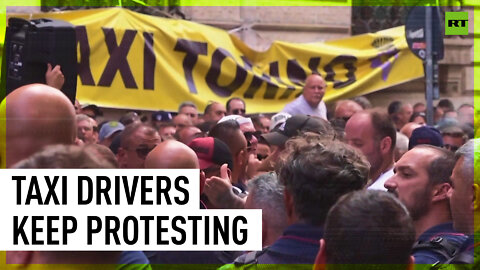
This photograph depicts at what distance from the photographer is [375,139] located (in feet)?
9.09

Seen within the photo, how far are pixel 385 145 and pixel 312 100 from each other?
11.7 inches

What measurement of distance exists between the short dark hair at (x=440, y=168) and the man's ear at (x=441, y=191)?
0.02m

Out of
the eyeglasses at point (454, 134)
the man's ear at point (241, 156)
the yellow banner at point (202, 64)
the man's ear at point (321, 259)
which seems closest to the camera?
the man's ear at point (321, 259)

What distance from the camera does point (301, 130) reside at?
285 centimetres

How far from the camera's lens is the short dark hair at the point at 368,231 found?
2469 millimetres

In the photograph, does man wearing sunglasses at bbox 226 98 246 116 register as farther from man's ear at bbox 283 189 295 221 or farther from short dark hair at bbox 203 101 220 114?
man's ear at bbox 283 189 295 221

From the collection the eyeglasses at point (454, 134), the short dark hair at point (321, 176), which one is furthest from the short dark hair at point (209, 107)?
the eyeglasses at point (454, 134)

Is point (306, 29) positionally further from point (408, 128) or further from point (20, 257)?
point (20, 257)

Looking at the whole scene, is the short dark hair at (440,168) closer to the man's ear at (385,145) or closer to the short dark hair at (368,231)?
the man's ear at (385,145)

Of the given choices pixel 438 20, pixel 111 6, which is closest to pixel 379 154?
pixel 438 20

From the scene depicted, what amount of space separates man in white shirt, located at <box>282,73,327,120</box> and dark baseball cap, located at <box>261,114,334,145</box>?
27 mm

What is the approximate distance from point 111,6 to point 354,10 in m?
0.66

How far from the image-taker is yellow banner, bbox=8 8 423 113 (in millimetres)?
2555

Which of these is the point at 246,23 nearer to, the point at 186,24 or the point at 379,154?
the point at 186,24
